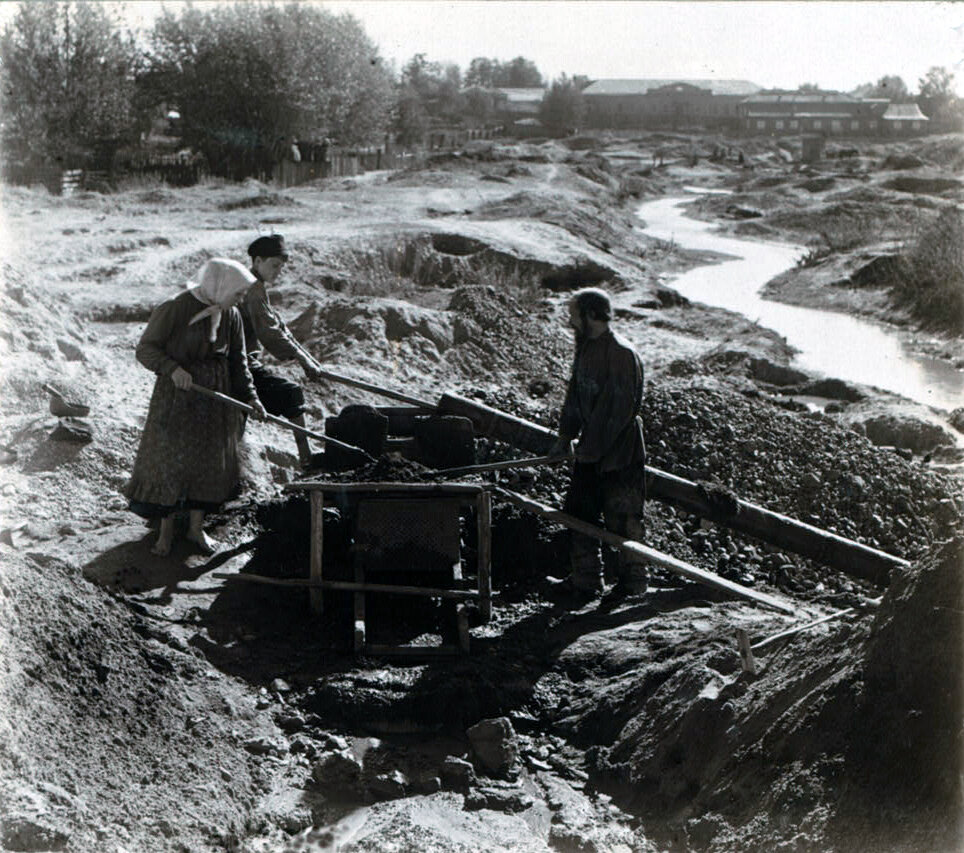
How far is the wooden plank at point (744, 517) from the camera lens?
21.8 ft

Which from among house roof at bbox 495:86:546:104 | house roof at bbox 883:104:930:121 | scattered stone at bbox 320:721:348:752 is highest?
house roof at bbox 495:86:546:104

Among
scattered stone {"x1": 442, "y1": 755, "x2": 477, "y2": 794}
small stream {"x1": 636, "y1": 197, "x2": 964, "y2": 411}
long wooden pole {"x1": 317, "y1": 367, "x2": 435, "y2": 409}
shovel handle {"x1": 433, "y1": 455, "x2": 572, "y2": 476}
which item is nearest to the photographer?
scattered stone {"x1": 442, "y1": 755, "x2": 477, "y2": 794}

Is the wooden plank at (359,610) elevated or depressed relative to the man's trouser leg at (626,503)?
depressed

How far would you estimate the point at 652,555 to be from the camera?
20.5 feet

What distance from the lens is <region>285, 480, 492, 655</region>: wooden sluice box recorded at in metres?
6.06

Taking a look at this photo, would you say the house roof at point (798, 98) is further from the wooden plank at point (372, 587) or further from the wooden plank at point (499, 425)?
the wooden plank at point (372, 587)

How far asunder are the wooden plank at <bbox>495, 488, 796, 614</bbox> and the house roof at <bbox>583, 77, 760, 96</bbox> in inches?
3551

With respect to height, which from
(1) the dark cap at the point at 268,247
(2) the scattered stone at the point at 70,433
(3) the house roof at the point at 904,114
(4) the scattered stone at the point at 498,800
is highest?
(3) the house roof at the point at 904,114

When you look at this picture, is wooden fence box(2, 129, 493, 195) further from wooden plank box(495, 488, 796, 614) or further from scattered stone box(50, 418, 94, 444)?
wooden plank box(495, 488, 796, 614)

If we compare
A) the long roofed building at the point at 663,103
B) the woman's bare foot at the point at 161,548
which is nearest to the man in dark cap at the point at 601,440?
the woman's bare foot at the point at 161,548

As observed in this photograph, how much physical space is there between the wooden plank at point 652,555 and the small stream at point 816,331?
28.0 ft

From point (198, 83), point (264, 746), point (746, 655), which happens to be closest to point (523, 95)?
point (198, 83)

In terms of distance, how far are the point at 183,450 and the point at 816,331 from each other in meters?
14.9

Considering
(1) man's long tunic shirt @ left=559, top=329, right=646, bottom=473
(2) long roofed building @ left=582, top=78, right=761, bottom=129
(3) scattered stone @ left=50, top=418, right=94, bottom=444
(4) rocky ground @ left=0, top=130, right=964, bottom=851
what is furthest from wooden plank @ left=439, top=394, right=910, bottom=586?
(2) long roofed building @ left=582, top=78, right=761, bottom=129
